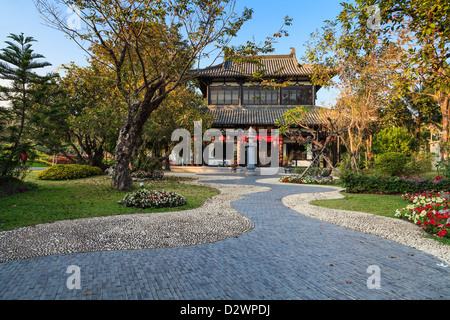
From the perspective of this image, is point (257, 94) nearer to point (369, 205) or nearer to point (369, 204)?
point (369, 204)

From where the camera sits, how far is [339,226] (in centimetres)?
594

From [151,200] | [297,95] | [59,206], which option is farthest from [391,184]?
[297,95]

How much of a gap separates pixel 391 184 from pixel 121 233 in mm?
10484

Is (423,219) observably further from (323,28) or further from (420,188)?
(323,28)

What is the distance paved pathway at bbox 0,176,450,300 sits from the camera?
2.86 meters

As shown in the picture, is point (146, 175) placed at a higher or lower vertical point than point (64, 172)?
lower

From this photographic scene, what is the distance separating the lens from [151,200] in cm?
774

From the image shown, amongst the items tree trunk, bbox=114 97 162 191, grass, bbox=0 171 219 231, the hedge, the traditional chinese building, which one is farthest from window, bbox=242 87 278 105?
grass, bbox=0 171 219 231

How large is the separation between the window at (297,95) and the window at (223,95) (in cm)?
459

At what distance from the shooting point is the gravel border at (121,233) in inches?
166

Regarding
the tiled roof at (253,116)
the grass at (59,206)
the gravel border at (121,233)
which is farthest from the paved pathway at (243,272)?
the tiled roof at (253,116)

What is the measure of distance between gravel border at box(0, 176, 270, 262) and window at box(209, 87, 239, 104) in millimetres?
20249

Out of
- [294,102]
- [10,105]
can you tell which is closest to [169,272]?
[10,105]

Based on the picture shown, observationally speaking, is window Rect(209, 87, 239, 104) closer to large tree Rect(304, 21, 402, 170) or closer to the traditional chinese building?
the traditional chinese building
